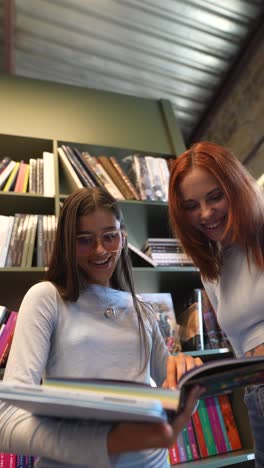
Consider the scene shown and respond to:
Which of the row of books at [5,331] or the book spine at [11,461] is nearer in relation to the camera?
the book spine at [11,461]

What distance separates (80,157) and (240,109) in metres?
1.52

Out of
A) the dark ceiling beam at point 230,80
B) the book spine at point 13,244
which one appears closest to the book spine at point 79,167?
the book spine at point 13,244

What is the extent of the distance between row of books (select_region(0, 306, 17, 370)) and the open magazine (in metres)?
0.94

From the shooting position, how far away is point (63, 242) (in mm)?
1036

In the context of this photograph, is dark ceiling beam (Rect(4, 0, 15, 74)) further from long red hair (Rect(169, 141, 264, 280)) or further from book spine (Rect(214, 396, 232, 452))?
book spine (Rect(214, 396, 232, 452))

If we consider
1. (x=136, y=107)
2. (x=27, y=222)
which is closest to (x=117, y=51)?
(x=136, y=107)

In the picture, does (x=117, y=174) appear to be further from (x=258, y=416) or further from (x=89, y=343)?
(x=258, y=416)

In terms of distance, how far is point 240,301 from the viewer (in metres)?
1.05

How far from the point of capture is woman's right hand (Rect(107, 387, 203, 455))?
53cm

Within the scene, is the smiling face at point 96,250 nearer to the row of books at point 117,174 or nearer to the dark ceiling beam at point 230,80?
the row of books at point 117,174

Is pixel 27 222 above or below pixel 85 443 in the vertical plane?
above

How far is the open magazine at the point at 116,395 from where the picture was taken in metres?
0.49

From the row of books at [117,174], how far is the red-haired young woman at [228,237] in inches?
30.1

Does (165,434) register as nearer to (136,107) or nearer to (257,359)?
(257,359)
